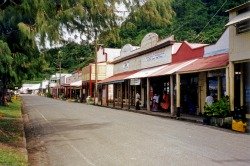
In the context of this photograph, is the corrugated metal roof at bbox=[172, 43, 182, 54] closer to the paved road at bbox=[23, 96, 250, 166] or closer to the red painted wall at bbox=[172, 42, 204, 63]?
the red painted wall at bbox=[172, 42, 204, 63]

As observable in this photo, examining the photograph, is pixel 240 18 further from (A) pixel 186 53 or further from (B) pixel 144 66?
(B) pixel 144 66

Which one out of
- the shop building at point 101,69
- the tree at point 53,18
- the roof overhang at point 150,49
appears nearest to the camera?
the tree at point 53,18

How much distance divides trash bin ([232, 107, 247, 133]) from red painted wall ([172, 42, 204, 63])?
9424 mm

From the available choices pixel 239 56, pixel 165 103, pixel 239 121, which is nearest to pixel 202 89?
pixel 165 103

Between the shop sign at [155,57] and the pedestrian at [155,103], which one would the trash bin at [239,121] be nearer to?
the pedestrian at [155,103]

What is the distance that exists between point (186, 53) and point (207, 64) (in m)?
6.16

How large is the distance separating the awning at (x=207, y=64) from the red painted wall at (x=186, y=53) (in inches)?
37.4

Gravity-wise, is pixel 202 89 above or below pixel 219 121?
above

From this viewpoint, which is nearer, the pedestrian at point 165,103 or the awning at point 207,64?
the awning at point 207,64

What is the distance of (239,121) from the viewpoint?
17531 mm

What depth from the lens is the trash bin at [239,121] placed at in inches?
685

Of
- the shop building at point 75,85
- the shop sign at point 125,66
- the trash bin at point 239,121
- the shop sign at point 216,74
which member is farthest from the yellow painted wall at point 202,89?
the shop building at point 75,85

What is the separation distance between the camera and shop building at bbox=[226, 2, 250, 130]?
19.4 metres

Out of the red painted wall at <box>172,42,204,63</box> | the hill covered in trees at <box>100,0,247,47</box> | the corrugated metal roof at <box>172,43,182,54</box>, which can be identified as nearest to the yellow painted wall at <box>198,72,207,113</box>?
the red painted wall at <box>172,42,204,63</box>
